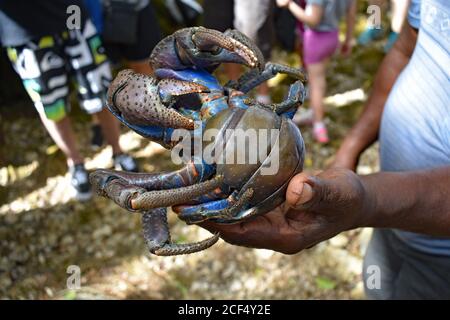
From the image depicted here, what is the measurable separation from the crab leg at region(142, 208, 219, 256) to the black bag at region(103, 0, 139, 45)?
2.00 meters

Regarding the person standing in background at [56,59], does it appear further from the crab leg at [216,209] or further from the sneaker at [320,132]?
the crab leg at [216,209]

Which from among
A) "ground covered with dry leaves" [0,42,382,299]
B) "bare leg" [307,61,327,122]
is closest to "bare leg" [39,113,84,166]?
"ground covered with dry leaves" [0,42,382,299]

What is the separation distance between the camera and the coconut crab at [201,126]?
1.40m

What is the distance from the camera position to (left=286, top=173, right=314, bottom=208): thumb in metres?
1.25

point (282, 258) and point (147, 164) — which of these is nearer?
point (282, 258)

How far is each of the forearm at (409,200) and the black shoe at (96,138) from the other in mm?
2778

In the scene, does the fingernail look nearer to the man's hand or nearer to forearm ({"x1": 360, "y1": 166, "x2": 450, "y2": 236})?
the man's hand

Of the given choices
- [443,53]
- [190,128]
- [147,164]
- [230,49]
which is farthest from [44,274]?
[443,53]

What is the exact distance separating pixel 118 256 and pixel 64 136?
890mm

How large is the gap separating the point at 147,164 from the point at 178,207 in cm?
221

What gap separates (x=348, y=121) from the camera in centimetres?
402

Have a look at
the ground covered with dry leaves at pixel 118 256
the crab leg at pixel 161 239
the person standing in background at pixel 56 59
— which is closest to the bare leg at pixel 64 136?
the person standing in background at pixel 56 59

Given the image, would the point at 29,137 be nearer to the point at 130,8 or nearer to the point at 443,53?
the point at 130,8

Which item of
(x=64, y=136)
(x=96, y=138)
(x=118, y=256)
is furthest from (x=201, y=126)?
(x=96, y=138)
